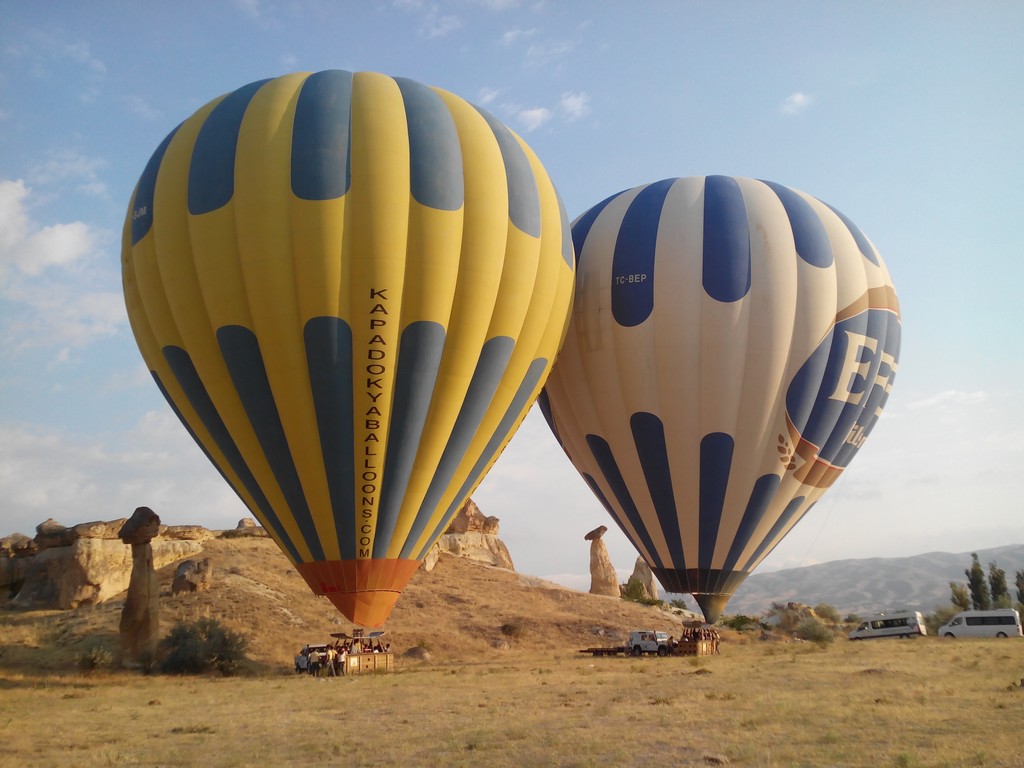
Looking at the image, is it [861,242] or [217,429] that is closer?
[217,429]

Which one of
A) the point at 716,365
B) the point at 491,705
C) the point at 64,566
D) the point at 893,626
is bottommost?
the point at 491,705

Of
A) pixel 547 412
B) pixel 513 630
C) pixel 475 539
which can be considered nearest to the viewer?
pixel 547 412

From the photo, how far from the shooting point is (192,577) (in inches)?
1083

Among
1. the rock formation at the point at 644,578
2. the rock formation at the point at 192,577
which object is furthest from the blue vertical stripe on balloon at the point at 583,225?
the rock formation at the point at 644,578

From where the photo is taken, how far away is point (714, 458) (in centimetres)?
2025

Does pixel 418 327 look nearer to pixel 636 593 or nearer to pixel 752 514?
pixel 752 514

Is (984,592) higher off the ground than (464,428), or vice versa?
(464,428)

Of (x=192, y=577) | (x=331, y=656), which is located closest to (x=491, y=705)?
(x=331, y=656)

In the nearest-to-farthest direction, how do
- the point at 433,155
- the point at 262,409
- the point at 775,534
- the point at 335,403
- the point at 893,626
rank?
1. the point at 335,403
2. the point at 262,409
3. the point at 433,155
4. the point at 775,534
5. the point at 893,626

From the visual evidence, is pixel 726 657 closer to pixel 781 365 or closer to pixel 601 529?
pixel 781 365

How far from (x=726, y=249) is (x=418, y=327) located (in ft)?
28.0

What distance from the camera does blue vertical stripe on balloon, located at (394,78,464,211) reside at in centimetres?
1578

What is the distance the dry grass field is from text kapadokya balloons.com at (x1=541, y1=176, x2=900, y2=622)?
3437 mm

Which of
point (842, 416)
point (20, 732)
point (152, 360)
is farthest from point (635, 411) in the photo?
point (20, 732)
